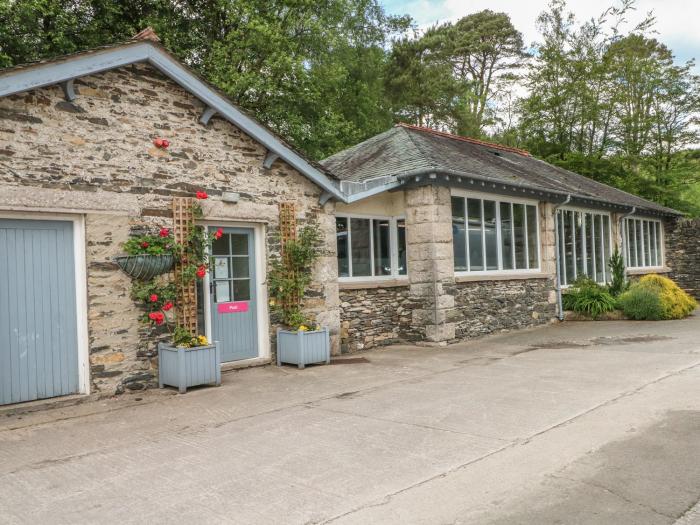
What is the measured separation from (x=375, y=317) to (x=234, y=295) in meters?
3.35

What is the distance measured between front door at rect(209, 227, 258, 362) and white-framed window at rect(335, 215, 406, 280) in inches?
89.4

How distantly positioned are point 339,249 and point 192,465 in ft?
21.9

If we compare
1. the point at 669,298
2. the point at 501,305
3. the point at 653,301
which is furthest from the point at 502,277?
the point at 669,298

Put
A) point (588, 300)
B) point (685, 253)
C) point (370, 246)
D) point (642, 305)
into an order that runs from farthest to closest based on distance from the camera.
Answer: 1. point (685, 253)
2. point (588, 300)
3. point (642, 305)
4. point (370, 246)

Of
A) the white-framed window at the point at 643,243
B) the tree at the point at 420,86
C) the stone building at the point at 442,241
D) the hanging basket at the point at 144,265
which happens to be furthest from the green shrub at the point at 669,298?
the tree at the point at 420,86

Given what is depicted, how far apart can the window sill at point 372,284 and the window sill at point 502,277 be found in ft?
3.82

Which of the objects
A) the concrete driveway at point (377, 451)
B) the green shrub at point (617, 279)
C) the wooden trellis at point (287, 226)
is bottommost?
the concrete driveway at point (377, 451)

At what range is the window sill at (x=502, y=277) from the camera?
1170 cm

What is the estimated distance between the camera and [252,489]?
396 cm

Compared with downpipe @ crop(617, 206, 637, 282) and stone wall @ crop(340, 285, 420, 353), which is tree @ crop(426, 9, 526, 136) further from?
stone wall @ crop(340, 285, 420, 353)

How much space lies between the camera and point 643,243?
Answer: 19734 millimetres

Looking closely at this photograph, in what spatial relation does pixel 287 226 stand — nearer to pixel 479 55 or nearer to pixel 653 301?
pixel 653 301

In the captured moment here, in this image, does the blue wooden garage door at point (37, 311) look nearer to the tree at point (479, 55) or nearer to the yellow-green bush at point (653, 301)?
the yellow-green bush at point (653, 301)

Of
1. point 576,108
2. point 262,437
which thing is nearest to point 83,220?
point 262,437
